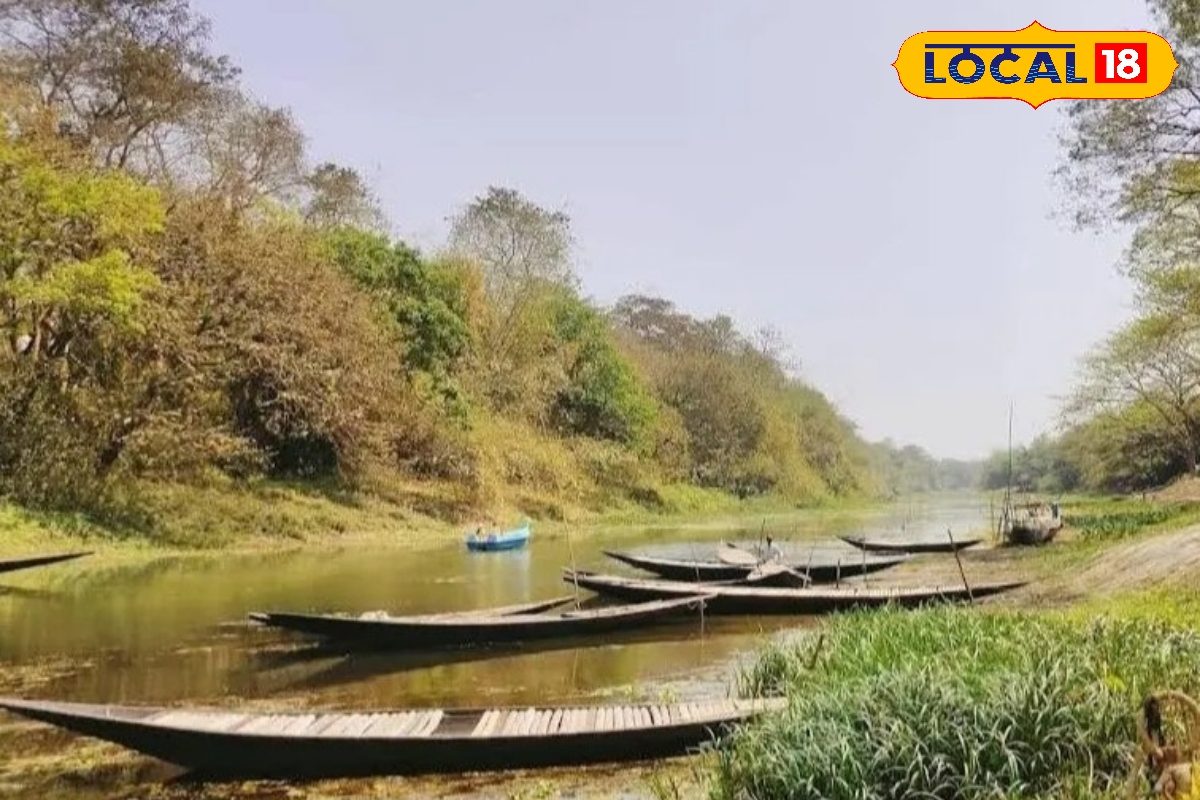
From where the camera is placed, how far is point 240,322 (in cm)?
2598

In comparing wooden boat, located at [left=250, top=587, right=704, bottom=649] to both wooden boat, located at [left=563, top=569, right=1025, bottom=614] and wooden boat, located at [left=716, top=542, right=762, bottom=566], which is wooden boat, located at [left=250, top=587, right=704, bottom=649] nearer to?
wooden boat, located at [left=563, top=569, right=1025, bottom=614]

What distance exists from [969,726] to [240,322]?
2319cm

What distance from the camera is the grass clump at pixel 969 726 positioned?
5.22m

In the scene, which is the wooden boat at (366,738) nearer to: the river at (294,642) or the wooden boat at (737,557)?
the river at (294,642)

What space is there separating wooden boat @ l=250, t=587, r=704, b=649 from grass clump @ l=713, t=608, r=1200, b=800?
5754 millimetres

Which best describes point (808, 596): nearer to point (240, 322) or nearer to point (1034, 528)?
point (1034, 528)

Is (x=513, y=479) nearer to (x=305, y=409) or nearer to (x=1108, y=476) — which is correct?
(x=305, y=409)

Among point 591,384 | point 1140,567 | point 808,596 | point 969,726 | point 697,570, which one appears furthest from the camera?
point 591,384

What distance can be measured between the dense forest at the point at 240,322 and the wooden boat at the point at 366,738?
590 inches

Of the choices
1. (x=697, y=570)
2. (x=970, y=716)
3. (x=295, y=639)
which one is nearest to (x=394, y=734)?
(x=970, y=716)

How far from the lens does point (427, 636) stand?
1222cm

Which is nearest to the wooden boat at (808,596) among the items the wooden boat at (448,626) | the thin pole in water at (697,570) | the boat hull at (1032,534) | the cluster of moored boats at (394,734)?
the thin pole in water at (697,570)

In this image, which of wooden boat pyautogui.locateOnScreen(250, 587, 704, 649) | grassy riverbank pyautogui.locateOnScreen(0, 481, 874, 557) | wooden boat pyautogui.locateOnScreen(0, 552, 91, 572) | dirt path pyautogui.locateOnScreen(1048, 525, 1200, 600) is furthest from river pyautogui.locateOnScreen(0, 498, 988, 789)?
dirt path pyautogui.locateOnScreen(1048, 525, 1200, 600)

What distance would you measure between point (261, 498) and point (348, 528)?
91.8 inches
